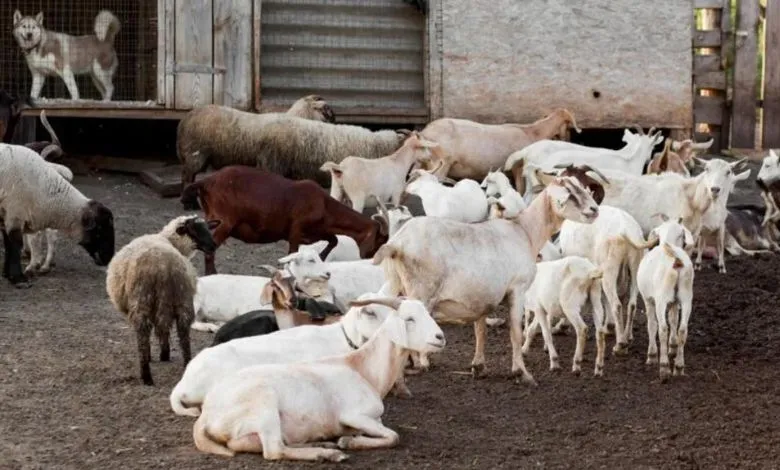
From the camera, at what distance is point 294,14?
57.4ft

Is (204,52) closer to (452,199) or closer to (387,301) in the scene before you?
Result: (452,199)

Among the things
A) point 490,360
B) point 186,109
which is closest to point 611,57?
point 186,109

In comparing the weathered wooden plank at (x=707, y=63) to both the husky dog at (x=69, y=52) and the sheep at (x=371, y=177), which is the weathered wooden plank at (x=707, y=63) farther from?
the husky dog at (x=69, y=52)

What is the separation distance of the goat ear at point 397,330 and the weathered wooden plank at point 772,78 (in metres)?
11.6

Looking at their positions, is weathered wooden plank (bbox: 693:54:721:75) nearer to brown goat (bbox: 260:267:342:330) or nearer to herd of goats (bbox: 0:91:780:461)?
herd of goats (bbox: 0:91:780:461)

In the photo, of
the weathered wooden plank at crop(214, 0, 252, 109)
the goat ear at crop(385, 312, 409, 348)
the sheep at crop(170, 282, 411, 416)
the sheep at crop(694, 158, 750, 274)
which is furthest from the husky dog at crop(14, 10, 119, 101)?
the goat ear at crop(385, 312, 409, 348)

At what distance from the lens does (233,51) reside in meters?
A: 17.0

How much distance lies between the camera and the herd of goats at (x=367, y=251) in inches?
320

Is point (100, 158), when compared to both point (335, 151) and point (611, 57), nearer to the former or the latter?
point (335, 151)

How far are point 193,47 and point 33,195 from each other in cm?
416

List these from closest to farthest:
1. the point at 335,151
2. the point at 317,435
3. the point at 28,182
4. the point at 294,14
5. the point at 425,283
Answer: the point at 317,435 < the point at 425,283 < the point at 28,182 < the point at 335,151 < the point at 294,14

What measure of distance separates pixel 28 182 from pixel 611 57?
7.32 metres

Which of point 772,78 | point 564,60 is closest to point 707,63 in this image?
point 772,78

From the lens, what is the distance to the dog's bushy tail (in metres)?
18.0
